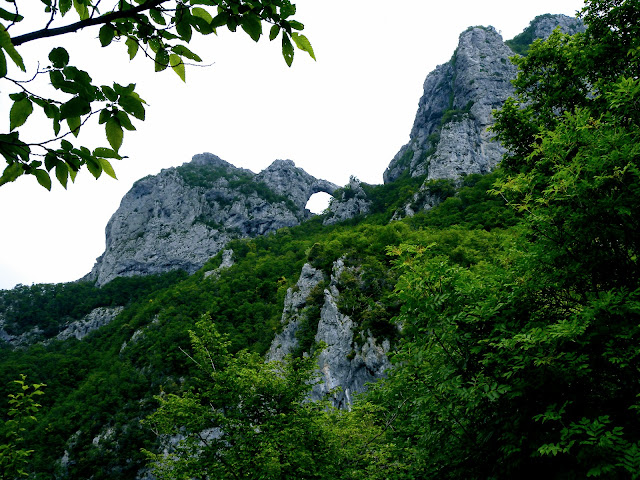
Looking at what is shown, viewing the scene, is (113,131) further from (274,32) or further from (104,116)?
(274,32)

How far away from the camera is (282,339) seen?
26.8 m

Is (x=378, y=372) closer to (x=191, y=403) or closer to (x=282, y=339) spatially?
(x=282, y=339)

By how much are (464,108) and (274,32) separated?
79.2 m

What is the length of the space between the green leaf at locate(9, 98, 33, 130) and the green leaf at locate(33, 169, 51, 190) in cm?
16

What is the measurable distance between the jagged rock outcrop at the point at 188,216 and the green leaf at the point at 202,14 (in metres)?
82.2

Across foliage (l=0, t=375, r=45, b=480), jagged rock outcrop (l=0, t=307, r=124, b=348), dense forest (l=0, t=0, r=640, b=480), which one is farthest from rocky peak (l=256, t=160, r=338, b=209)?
foliage (l=0, t=375, r=45, b=480)

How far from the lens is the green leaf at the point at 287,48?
4.51 ft

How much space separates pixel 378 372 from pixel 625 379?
55.4ft

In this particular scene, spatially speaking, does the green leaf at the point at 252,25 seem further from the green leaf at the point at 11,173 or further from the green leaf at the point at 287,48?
the green leaf at the point at 11,173

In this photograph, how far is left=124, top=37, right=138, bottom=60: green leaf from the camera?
4.84 feet

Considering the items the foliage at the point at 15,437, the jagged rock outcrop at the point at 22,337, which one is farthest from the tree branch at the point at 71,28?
the jagged rock outcrop at the point at 22,337

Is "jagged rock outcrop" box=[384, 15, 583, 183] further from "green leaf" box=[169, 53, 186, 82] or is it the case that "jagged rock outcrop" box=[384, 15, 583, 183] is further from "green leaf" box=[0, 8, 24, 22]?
"green leaf" box=[0, 8, 24, 22]

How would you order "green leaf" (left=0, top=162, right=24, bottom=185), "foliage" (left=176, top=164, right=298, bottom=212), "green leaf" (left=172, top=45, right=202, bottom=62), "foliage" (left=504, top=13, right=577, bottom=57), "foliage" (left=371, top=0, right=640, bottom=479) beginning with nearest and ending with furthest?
1. "green leaf" (left=0, top=162, right=24, bottom=185)
2. "green leaf" (left=172, top=45, right=202, bottom=62)
3. "foliage" (left=371, top=0, right=640, bottom=479)
4. "foliage" (left=504, top=13, right=577, bottom=57)
5. "foliage" (left=176, top=164, right=298, bottom=212)

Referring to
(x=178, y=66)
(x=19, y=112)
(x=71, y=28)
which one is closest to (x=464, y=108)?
(x=178, y=66)
